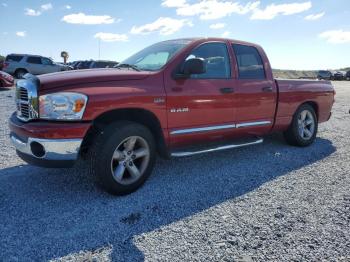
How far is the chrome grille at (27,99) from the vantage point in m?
3.46

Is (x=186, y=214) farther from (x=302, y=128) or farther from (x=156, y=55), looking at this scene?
(x=302, y=128)

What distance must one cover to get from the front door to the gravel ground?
0.59 m

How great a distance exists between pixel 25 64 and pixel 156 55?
69.7 ft

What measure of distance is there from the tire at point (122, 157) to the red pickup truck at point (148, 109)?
0.01m

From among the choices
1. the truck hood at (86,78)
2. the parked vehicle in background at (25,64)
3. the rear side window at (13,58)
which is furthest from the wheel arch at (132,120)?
the rear side window at (13,58)

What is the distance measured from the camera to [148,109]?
12.6 feet

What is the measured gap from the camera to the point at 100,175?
358 centimetres

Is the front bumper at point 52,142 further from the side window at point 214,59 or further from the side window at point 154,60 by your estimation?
the side window at point 214,59

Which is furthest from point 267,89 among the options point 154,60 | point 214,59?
point 154,60

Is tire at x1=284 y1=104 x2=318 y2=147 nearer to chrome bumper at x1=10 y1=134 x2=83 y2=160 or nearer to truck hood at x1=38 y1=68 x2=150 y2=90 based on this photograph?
truck hood at x1=38 y1=68 x2=150 y2=90

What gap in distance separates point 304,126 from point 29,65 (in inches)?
848

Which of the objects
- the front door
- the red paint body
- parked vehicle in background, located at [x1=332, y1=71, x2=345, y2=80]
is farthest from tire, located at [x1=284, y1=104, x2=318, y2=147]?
parked vehicle in background, located at [x1=332, y1=71, x2=345, y2=80]

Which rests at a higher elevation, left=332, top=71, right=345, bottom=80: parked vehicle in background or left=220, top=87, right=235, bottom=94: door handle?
left=332, top=71, right=345, bottom=80: parked vehicle in background

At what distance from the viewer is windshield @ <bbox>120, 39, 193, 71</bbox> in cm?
434
